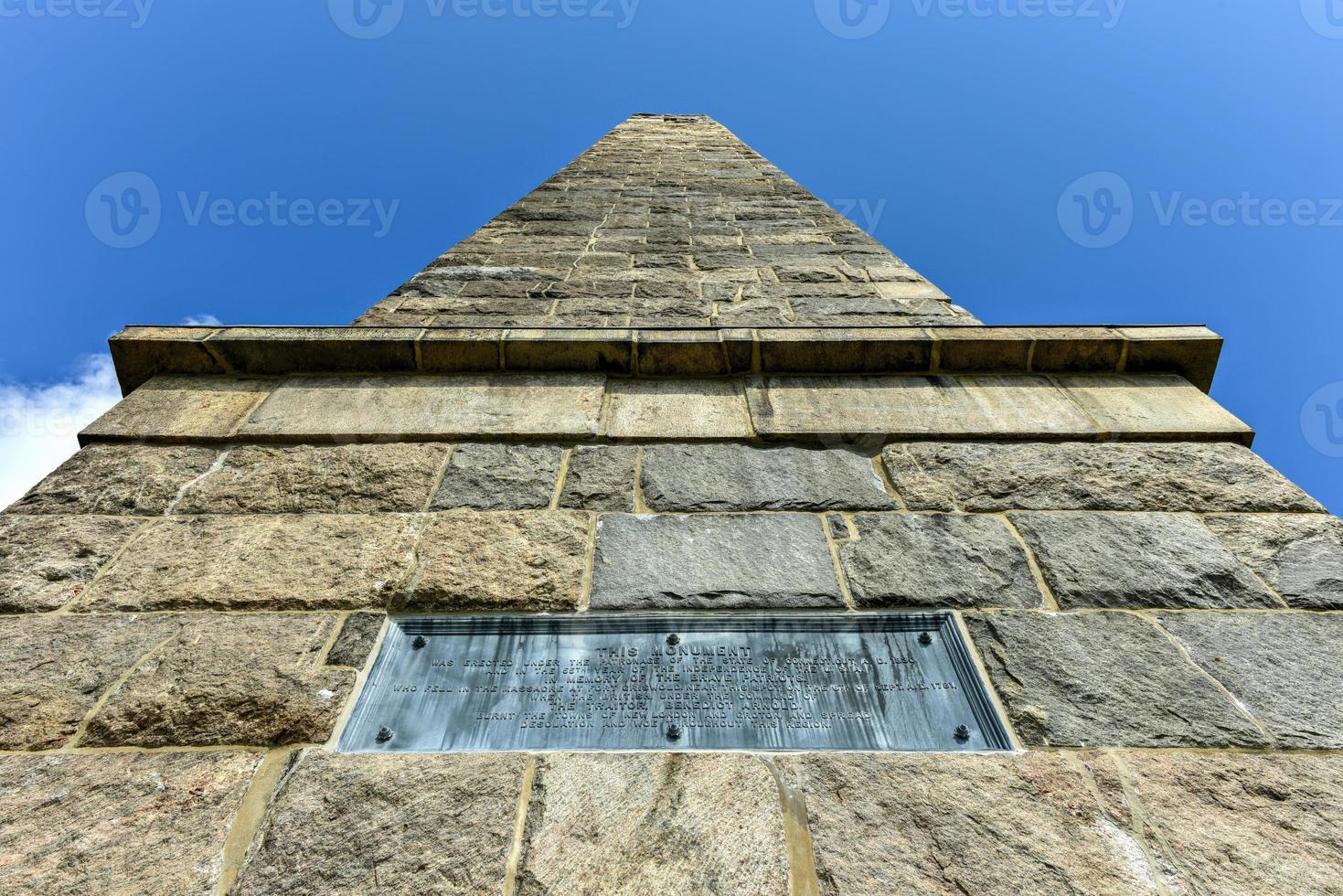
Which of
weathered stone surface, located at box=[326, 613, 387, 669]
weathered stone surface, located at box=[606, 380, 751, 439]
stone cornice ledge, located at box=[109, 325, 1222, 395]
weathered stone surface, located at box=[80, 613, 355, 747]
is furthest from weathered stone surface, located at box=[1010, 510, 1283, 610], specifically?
weathered stone surface, located at box=[80, 613, 355, 747]

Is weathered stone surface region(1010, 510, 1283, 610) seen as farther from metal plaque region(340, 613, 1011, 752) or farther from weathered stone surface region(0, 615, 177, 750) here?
weathered stone surface region(0, 615, 177, 750)

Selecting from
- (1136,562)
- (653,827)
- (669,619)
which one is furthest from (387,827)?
(1136,562)

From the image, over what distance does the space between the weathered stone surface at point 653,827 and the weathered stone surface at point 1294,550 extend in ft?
5.76

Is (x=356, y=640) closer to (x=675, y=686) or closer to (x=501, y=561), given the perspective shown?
(x=501, y=561)

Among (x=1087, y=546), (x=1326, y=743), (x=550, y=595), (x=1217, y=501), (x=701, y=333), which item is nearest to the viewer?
(x=1326, y=743)

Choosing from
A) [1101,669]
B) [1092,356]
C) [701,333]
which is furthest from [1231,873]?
[701,333]

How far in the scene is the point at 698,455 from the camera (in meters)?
2.76

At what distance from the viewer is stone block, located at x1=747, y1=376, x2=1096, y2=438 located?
2875mm

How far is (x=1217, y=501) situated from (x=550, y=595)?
2.27 meters

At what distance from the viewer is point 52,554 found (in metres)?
2.32

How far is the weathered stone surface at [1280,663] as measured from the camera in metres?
1.89

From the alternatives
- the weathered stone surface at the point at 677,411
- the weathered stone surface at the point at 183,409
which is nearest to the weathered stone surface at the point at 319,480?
the weathered stone surface at the point at 183,409

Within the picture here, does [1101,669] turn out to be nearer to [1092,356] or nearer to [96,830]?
[1092,356]

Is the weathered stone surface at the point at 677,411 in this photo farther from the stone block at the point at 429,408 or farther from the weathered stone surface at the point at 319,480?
the weathered stone surface at the point at 319,480
